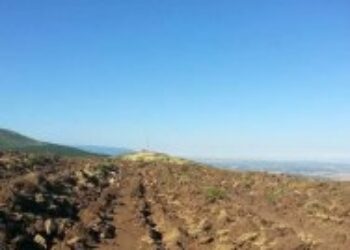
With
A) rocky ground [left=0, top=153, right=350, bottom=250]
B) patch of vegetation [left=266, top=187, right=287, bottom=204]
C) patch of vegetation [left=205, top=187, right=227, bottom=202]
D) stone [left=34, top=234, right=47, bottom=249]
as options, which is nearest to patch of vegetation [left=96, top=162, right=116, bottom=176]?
rocky ground [left=0, top=153, right=350, bottom=250]

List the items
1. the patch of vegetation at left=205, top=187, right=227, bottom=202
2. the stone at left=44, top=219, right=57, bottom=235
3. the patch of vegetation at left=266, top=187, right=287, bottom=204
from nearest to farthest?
the stone at left=44, top=219, right=57, bottom=235, the patch of vegetation at left=205, top=187, right=227, bottom=202, the patch of vegetation at left=266, top=187, right=287, bottom=204

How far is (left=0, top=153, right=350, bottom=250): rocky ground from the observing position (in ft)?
78.2

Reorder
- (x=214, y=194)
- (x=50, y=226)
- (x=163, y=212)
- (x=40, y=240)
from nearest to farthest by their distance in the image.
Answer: (x=40, y=240), (x=50, y=226), (x=163, y=212), (x=214, y=194)

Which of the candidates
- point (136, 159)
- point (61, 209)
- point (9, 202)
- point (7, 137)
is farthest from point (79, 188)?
point (7, 137)

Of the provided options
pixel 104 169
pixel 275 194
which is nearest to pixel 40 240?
pixel 275 194

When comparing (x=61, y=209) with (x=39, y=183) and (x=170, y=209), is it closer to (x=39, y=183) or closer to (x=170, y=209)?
(x=39, y=183)

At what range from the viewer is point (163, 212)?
3088cm

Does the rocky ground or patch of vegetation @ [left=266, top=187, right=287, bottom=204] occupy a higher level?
patch of vegetation @ [left=266, top=187, right=287, bottom=204]

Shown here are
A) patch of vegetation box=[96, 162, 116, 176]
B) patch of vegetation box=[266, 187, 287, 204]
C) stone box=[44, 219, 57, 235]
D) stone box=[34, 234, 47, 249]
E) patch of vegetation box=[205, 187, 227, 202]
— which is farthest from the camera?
patch of vegetation box=[96, 162, 116, 176]

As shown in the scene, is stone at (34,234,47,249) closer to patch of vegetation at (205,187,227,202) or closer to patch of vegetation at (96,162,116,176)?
patch of vegetation at (205,187,227,202)

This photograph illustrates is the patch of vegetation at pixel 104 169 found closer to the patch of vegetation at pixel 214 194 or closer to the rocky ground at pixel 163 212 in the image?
the rocky ground at pixel 163 212

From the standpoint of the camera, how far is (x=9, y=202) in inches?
1028

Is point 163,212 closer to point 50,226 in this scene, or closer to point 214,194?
point 214,194

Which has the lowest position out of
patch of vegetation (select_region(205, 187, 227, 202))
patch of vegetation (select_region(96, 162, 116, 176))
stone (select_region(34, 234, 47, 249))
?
stone (select_region(34, 234, 47, 249))
